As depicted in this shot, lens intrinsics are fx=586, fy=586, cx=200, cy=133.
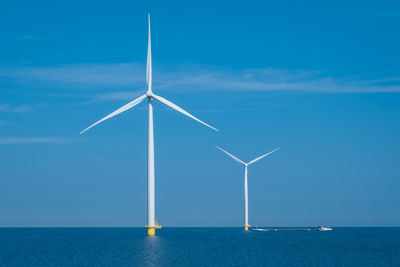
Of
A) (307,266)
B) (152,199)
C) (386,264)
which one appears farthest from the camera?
(152,199)

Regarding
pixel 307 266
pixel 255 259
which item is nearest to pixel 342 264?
pixel 307 266

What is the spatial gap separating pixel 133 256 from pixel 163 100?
34.5 meters

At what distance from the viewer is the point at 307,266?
276 ft

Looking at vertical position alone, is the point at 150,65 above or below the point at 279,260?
above

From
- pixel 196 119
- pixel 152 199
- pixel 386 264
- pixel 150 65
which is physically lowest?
pixel 386 264

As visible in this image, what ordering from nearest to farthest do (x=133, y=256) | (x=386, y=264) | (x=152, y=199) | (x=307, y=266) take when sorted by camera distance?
(x=307, y=266) < (x=386, y=264) < (x=133, y=256) < (x=152, y=199)

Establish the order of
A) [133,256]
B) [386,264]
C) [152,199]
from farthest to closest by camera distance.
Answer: [152,199]
[133,256]
[386,264]

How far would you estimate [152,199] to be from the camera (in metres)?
119

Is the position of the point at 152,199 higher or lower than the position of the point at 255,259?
higher

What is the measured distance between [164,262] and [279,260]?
19820 millimetres

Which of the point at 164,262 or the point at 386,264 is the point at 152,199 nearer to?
the point at 164,262

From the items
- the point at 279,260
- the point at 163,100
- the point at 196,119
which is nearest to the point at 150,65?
the point at 163,100

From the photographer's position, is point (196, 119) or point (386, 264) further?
point (196, 119)

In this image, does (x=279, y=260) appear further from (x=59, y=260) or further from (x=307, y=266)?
(x=59, y=260)
